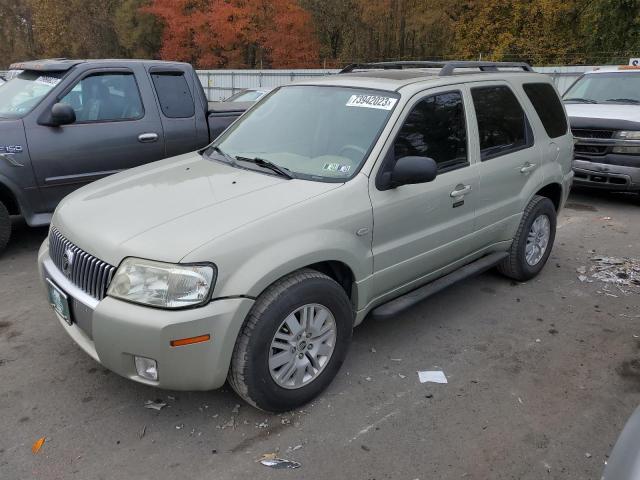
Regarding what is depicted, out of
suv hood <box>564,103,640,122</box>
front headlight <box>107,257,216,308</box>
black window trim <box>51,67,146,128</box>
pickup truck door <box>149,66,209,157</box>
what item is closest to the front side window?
front headlight <box>107,257,216,308</box>

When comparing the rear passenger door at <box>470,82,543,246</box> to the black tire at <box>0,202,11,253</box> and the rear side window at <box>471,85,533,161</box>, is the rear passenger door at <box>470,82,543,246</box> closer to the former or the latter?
the rear side window at <box>471,85,533,161</box>

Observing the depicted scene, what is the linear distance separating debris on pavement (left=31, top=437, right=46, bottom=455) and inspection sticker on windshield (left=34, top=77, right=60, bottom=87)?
3.82 metres

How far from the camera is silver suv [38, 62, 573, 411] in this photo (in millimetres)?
2625

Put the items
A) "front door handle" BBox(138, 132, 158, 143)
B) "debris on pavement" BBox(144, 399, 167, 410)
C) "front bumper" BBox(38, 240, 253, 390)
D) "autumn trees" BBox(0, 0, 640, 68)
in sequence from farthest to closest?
"autumn trees" BBox(0, 0, 640, 68) < "front door handle" BBox(138, 132, 158, 143) < "debris on pavement" BBox(144, 399, 167, 410) < "front bumper" BBox(38, 240, 253, 390)

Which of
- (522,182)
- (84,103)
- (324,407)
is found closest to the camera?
(324,407)

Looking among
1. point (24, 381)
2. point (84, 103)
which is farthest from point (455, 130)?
point (84, 103)

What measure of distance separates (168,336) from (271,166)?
4.45 feet

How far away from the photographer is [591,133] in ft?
25.8

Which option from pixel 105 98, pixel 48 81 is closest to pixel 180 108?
pixel 105 98

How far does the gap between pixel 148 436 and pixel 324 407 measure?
976mm

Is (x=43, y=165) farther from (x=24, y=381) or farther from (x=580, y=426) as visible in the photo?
(x=580, y=426)

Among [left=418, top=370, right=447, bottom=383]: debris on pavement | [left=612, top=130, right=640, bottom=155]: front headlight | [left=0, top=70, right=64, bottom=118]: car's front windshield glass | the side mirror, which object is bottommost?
[left=418, top=370, right=447, bottom=383]: debris on pavement

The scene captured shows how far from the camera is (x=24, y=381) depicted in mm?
3367

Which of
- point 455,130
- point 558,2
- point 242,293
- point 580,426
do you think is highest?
point 558,2
